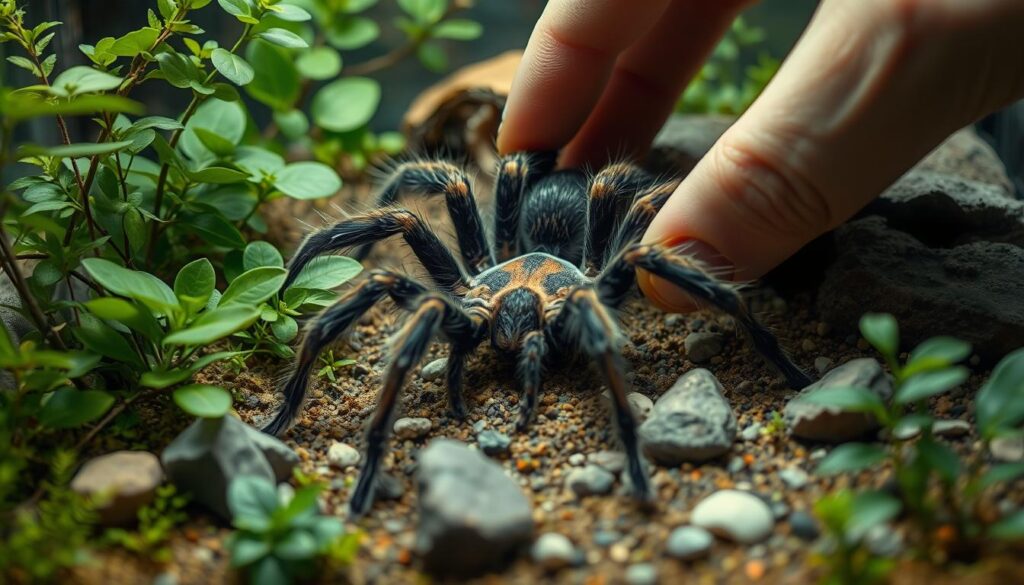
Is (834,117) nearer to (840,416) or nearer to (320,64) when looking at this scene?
(840,416)

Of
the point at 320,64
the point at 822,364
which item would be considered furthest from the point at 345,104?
the point at 822,364

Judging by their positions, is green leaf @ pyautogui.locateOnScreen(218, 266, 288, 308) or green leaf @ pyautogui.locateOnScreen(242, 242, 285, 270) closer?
green leaf @ pyautogui.locateOnScreen(218, 266, 288, 308)

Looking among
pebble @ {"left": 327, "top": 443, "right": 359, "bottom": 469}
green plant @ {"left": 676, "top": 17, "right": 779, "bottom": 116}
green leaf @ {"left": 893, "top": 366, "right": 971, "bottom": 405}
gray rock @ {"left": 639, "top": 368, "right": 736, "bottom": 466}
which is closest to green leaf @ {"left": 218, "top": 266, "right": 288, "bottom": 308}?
pebble @ {"left": 327, "top": 443, "right": 359, "bottom": 469}

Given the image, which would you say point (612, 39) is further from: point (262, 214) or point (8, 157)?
point (8, 157)

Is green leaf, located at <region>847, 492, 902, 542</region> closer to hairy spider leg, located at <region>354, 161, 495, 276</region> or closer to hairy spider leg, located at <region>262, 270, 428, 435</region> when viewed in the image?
hairy spider leg, located at <region>262, 270, 428, 435</region>

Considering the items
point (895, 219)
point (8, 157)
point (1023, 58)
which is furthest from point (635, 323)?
point (8, 157)

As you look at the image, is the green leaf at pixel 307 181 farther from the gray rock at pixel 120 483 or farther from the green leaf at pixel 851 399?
the green leaf at pixel 851 399
